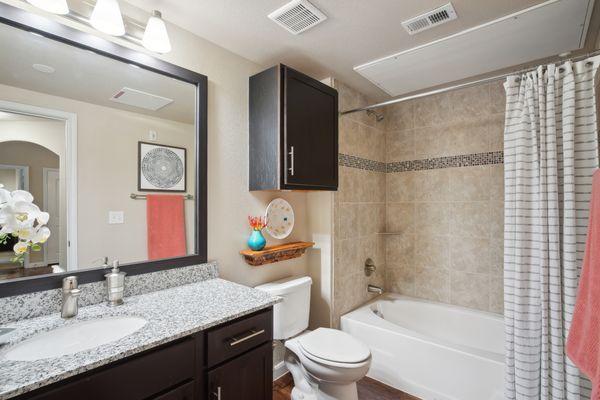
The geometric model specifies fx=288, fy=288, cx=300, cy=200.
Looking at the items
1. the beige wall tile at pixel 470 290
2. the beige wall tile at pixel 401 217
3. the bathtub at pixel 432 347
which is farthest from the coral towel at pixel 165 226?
the beige wall tile at pixel 470 290

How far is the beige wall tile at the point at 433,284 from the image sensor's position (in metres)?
2.71

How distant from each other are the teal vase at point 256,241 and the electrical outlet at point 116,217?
793 millimetres

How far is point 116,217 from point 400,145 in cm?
262

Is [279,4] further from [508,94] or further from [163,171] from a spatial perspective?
[508,94]

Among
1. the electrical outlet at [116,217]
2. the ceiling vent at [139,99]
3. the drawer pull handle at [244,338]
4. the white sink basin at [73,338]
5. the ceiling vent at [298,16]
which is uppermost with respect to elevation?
the ceiling vent at [298,16]

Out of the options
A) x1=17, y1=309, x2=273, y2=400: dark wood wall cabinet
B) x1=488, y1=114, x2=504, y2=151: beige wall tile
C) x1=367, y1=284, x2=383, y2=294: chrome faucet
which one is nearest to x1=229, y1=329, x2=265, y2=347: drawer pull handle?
x1=17, y1=309, x2=273, y2=400: dark wood wall cabinet

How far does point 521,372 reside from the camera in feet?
4.79

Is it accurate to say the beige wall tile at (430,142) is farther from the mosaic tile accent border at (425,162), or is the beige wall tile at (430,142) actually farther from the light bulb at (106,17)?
the light bulb at (106,17)

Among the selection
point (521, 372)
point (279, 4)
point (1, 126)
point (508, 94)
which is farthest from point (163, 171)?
point (521, 372)

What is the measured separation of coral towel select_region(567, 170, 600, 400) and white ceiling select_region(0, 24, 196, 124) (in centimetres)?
186

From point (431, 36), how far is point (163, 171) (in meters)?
1.83

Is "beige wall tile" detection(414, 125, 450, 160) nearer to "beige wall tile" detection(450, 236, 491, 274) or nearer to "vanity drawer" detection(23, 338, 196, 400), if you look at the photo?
"beige wall tile" detection(450, 236, 491, 274)

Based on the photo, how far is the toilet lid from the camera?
5.44 ft

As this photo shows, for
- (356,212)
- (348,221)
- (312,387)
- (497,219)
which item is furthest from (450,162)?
(312,387)
